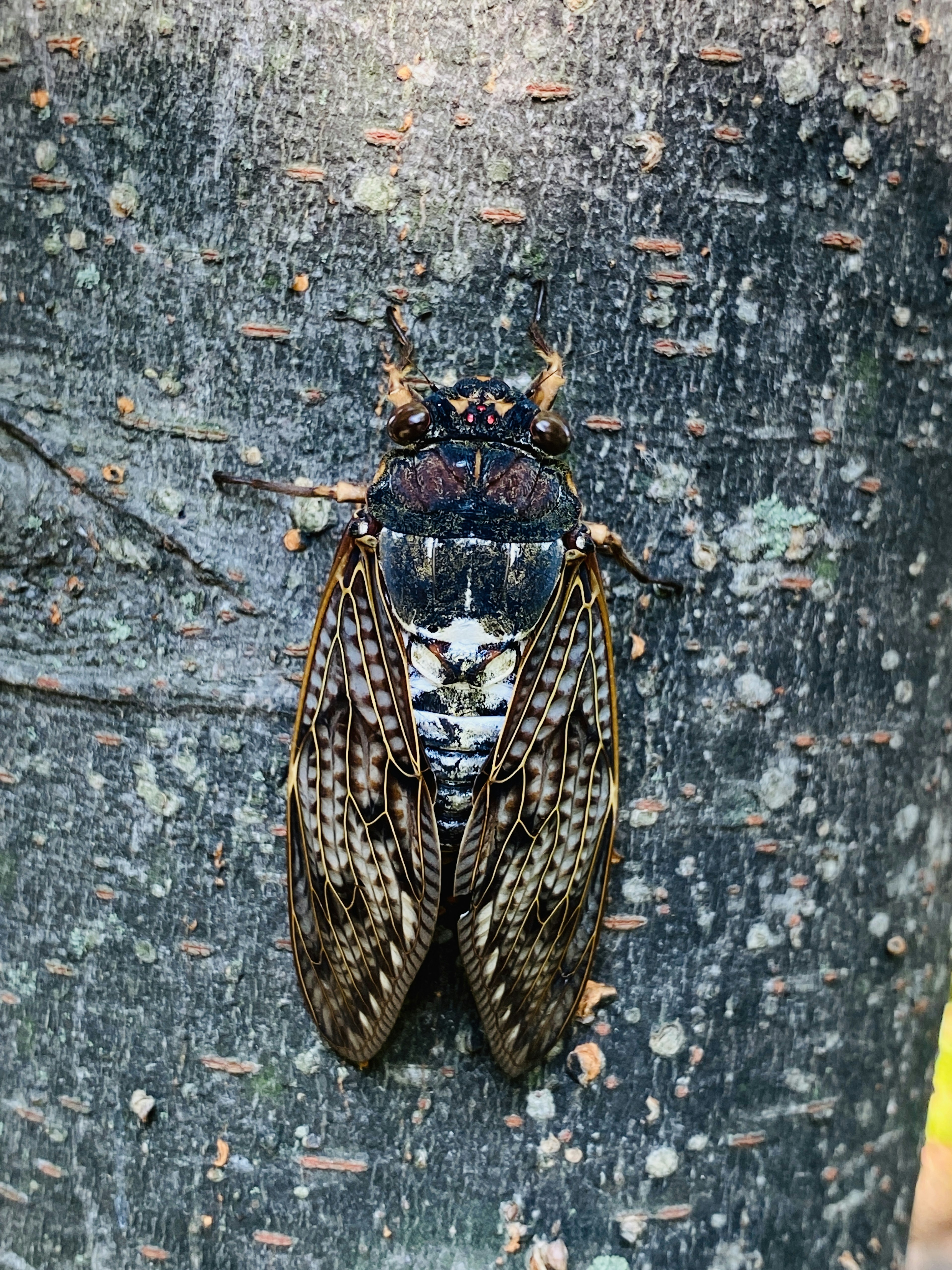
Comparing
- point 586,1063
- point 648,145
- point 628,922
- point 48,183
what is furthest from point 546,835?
point 48,183

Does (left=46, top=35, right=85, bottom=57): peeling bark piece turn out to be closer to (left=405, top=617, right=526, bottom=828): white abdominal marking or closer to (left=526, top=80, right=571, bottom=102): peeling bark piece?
(left=526, top=80, right=571, bottom=102): peeling bark piece

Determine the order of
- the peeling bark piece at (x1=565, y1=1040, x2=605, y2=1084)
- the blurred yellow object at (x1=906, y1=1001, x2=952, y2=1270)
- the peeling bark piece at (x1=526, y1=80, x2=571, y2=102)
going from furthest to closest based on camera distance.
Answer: the blurred yellow object at (x1=906, y1=1001, x2=952, y2=1270), the peeling bark piece at (x1=565, y1=1040, x2=605, y2=1084), the peeling bark piece at (x1=526, y1=80, x2=571, y2=102)

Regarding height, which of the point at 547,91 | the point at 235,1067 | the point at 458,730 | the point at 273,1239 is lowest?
the point at 273,1239

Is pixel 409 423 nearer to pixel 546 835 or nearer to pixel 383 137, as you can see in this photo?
pixel 383 137

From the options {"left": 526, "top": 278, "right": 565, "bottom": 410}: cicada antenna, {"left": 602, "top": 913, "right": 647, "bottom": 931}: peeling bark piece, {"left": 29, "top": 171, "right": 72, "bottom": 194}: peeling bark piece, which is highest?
{"left": 29, "top": 171, "right": 72, "bottom": 194}: peeling bark piece

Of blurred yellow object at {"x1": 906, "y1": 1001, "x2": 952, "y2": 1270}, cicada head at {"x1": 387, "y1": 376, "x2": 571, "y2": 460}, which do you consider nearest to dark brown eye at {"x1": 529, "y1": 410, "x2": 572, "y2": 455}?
cicada head at {"x1": 387, "y1": 376, "x2": 571, "y2": 460}

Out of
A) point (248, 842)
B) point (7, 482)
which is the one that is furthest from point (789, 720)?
point (7, 482)
